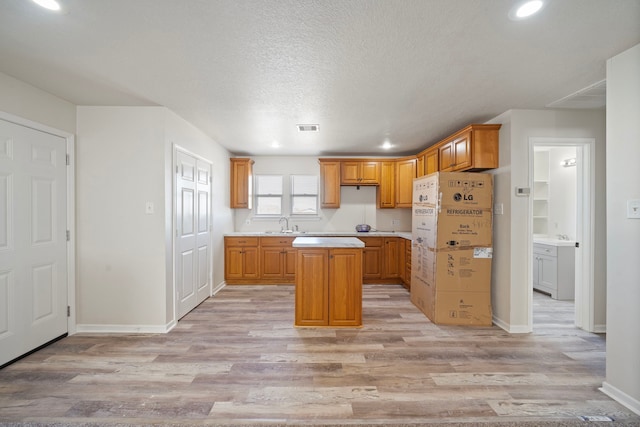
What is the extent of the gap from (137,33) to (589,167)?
4.59 m

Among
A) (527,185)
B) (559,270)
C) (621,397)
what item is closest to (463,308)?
(621,397)

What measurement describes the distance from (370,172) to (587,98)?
323 cm

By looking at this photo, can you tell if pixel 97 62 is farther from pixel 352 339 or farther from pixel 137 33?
pixel 352 339

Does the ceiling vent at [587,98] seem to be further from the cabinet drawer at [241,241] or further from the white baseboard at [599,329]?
the cabinet drawer at [241,241]

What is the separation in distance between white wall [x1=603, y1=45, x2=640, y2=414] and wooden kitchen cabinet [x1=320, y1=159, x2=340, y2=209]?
3.87 m

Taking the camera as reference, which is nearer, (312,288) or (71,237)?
(71,237)

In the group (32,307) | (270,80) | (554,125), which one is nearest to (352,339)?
(270,80)

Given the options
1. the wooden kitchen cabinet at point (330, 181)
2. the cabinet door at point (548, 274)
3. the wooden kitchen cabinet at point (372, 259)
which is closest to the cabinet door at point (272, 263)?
the wooden kitchen cabinet at point (330, 181)

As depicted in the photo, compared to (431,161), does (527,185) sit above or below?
below

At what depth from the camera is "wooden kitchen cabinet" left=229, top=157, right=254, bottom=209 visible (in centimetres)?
541

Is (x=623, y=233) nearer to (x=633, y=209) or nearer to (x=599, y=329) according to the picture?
(x=633, y=209)

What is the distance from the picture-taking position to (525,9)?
1543 mm

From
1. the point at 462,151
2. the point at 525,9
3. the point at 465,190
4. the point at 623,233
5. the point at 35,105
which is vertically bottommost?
the point at 623,233

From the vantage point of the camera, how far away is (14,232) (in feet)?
8.01
